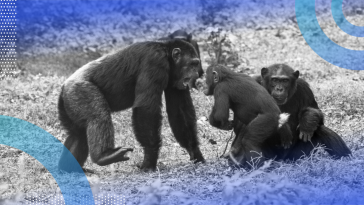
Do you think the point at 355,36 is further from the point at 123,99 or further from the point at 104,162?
the point at 104,162

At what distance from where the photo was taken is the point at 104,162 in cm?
538

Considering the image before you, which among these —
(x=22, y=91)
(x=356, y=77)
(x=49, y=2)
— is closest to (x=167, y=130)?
(x=22, y=91)

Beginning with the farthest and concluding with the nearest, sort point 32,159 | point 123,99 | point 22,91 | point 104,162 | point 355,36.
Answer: point 355,36 → point 22,91 → point 32,159 → point 123,99 → point 104,162

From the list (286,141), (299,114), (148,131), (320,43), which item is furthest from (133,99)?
(320,43)

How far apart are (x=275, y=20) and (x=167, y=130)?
22.1ft

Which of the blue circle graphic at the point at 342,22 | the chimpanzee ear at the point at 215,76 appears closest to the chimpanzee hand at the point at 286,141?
the chimpanzee ear at the point at 215,76

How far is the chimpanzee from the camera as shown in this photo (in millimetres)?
5590

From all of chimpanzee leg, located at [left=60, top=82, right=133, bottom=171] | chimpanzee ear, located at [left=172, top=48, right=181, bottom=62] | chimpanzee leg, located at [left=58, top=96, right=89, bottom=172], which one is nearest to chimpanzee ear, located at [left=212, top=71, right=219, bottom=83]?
chimpanzee ear, located at [left=172, top=48, right=181, bottom=62]

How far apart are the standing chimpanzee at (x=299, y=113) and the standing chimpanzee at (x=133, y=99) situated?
3.85ft

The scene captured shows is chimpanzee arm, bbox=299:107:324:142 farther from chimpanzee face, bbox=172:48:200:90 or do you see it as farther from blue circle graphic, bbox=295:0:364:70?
blue circle graphic, bbox=295:0:364:70

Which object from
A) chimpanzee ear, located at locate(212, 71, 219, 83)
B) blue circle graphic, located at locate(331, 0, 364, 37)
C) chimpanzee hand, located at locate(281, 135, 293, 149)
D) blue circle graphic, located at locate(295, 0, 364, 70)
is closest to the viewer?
chimpanzee hand, located at locate(281, 135, 293, 149)

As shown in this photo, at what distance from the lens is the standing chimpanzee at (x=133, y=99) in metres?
5.56

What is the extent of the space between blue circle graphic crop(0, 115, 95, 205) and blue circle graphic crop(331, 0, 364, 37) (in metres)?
8.96

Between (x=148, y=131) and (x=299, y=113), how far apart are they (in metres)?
2.14
